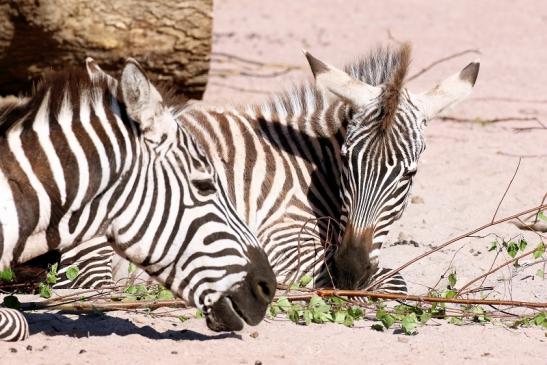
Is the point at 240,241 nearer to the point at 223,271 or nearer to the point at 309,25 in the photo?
the point at 223,271

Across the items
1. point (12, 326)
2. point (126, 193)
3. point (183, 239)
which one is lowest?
point (12, 326)

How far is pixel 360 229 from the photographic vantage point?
6.94 m

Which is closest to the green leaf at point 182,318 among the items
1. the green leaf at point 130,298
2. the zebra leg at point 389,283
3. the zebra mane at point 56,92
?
the green leaf at point 130,298

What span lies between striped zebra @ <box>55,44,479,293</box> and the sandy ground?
642 mm

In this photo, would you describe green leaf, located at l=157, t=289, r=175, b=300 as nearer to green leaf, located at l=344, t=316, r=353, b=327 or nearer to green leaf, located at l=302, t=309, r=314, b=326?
green leaf, located at l=302, t=309, r=314, b=326

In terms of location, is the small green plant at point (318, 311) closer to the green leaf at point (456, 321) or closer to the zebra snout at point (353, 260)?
the zebra snout at point (353, 260)

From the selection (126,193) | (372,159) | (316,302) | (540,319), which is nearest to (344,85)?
(372,159)

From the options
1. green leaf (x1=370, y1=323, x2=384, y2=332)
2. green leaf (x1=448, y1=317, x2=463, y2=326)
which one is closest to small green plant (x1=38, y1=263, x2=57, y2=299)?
green leaf (x1=370, y1=323, x2=384, y2=332)

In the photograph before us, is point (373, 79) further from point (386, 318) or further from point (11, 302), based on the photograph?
point (11, 302)

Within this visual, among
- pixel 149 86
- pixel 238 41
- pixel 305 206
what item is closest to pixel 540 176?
pixel 305 206

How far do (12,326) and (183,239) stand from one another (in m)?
0.97

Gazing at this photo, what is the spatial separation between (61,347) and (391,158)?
2527 mm

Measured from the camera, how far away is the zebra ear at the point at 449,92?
7477 mm

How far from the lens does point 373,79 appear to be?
7.76 metres
